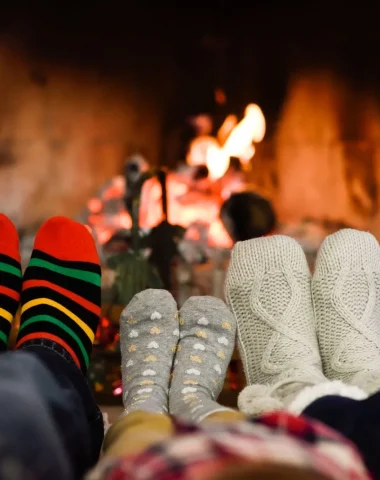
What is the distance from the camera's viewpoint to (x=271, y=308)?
1000 millimetres

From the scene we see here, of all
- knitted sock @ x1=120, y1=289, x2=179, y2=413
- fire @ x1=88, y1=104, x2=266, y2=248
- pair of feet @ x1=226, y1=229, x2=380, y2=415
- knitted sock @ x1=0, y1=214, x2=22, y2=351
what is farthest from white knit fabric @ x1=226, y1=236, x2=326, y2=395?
fire @ x1=88, y1=104, x2=266, y2=248

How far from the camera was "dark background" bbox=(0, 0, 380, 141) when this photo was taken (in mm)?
1698

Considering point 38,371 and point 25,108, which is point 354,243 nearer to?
point 38,371

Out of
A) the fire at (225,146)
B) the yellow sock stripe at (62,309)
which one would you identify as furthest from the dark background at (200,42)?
the yellow sock stripe at (62,309)

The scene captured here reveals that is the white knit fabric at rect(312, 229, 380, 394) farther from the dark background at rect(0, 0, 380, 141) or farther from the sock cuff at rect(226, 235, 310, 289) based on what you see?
the dark background at rect(0, 0, 380, 141)

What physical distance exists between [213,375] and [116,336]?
61 centimetres

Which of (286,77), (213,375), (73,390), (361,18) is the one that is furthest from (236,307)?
(361,18)

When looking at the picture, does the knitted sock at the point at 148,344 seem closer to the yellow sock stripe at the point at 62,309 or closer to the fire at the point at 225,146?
the yellow sock stripe at the point at 62,309

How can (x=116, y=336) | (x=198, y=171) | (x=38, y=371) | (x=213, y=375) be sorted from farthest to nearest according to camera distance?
(x=198, y=171) → (x=116, y=336) → (x=213, y=375) → (x=38, y=371)

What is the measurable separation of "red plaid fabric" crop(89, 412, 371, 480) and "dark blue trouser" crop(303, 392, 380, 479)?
0.08 meters

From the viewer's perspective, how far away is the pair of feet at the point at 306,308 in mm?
919

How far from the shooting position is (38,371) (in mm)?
573

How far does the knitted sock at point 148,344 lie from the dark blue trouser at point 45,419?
0.67 feet

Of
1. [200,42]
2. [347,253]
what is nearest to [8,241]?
[347,253]
